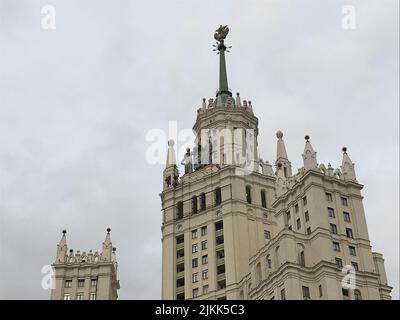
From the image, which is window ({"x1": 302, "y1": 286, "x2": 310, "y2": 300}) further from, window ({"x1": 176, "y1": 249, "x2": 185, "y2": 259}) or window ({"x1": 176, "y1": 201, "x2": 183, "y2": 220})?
window ({"x1": 176, "y1": 201, "x2": 183, "y2": 220})

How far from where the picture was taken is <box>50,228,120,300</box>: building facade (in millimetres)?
115000

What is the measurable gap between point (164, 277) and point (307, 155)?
3311cm

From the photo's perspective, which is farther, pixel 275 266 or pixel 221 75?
pixel 221 75

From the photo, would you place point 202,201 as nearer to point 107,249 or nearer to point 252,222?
point 252,222

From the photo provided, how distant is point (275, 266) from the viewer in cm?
9694

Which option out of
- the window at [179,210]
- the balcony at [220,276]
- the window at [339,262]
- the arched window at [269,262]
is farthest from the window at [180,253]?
the window at [339,262]

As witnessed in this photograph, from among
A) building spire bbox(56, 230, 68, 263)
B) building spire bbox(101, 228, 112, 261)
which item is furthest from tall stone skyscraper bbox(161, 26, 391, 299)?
building spire bbox(56, 230, 68, 263)

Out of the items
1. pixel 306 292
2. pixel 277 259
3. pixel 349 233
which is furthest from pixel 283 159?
Answer: pixel 306 292

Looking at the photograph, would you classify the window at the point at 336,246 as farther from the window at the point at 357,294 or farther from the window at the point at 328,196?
the window at the point at 328,196

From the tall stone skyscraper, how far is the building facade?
929 centimetres

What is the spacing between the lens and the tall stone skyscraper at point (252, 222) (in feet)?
309

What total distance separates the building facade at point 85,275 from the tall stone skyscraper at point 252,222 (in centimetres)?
929
